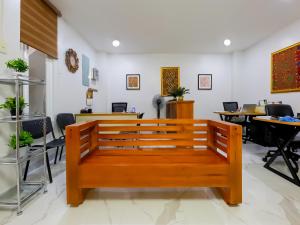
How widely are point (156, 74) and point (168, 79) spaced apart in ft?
1.44

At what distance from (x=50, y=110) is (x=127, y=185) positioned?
2.26 m

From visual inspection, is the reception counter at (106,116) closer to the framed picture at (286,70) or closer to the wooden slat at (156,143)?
the wooden slat at (156,143)

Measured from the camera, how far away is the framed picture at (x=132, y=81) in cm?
643

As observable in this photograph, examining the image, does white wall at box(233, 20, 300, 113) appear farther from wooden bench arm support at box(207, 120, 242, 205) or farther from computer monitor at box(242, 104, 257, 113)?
wooden bench arm support at box(207, 120, 242, 205)

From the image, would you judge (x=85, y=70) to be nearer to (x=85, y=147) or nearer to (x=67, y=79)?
(x=67, y=79)

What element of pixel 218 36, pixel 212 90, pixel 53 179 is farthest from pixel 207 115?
pixel 53 179

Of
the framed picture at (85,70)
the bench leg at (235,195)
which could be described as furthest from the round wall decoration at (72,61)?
the bench leg at (235,195)

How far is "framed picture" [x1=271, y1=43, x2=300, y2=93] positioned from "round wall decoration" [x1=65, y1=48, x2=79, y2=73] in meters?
4.67

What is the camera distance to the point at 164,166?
1.74m

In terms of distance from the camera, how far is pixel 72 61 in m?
4.01

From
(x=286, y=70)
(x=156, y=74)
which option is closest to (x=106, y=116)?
(x=156, y=74)

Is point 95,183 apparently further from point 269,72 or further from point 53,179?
point 269,72

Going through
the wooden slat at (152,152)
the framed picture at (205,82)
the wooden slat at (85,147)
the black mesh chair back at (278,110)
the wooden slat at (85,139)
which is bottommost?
the wooden slat at (152,152)

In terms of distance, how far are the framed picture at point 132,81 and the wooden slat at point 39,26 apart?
3.21 meters
